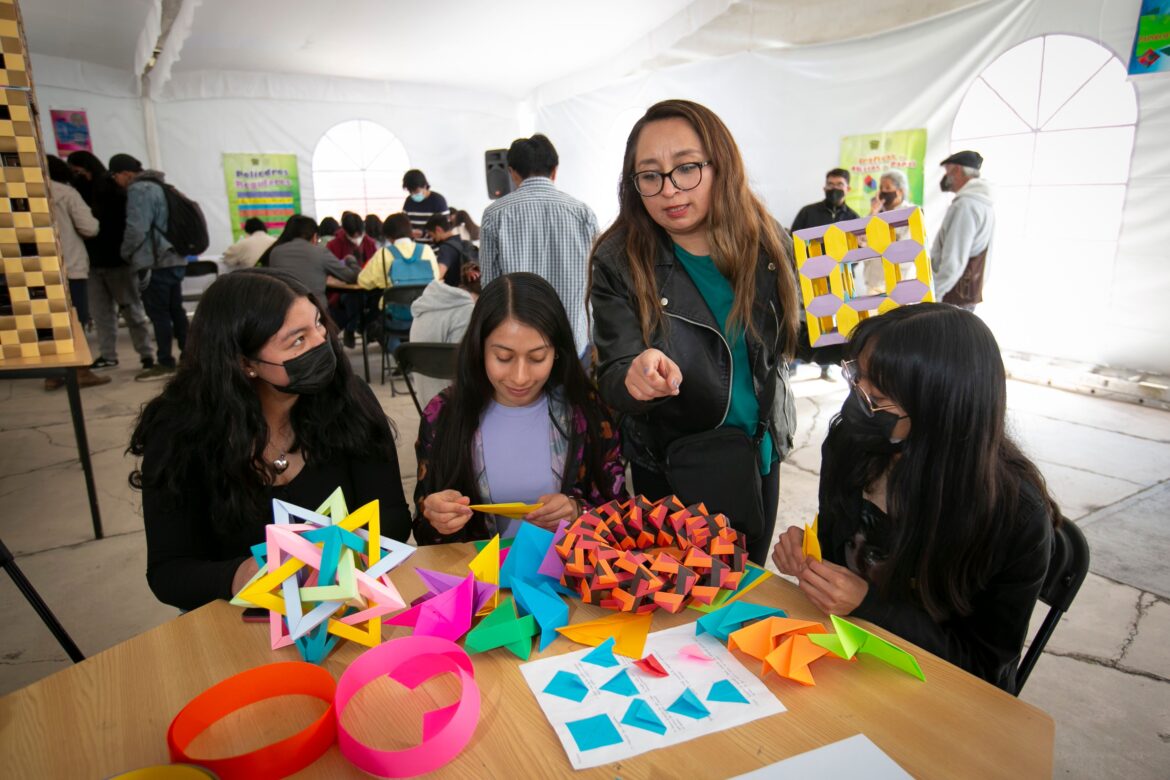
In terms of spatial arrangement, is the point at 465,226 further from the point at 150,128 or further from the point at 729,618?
the point at 729,618

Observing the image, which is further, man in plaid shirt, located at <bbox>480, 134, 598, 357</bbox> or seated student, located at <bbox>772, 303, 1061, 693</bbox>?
man in plaid shirt, located at <bbox>480, 134, 598, 357</bbox>

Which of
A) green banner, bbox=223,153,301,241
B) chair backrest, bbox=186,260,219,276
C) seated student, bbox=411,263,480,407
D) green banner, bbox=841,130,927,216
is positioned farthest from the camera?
green banner, bbox=223,153,301,241

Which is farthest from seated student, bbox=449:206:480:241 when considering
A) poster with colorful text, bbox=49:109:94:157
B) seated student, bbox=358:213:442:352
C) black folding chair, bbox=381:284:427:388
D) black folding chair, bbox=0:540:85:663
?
black folding chair, bbox=0:540:85:663

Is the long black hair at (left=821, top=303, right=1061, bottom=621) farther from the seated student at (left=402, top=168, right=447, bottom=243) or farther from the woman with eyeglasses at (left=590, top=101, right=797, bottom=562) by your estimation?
the seated student at (left=402, top=168, right=447, bottom=243)

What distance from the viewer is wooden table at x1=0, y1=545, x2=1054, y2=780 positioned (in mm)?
821

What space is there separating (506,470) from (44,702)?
37.3 inches

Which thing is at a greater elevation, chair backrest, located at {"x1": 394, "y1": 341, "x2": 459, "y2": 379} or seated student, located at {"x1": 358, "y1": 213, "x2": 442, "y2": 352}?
seated student, located at {"x1": 358, "y1": 213, "x2": 442, "y2": 352}

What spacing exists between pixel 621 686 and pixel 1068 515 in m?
2.89

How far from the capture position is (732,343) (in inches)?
59.4

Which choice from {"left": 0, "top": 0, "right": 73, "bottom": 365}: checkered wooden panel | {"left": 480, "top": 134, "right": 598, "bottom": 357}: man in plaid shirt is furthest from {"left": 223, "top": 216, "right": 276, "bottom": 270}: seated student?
{"left": 480, "top": 134, "right": 598, "bottom": 357}: man in plaid shirt

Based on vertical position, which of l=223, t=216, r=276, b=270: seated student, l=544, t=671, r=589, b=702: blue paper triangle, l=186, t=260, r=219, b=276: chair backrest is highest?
l=223, t=216, r=276, b=270: seated student

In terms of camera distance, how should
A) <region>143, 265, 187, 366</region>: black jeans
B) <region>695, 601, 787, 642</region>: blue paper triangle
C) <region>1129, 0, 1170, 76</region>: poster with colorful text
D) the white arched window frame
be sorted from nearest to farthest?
<region>695, 601, 787, 642</region>: blue paper triangle → <region>1129, 0, 1170, 76</region>: poster with colorful text → the white arched window frame → <region>143, 265, 187, 366</region>: black jeans

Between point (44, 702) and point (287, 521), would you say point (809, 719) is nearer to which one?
point (287, 521)

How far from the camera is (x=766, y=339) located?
1527 mm
